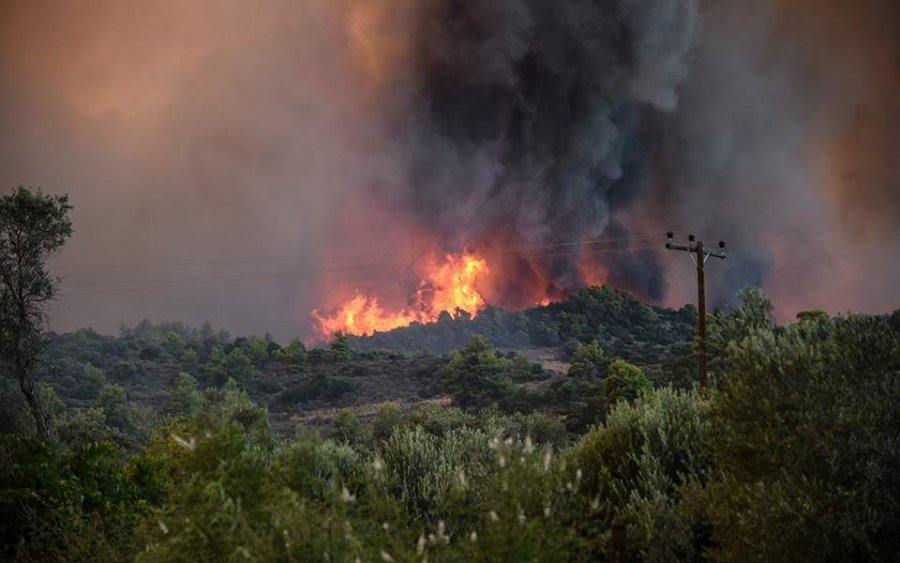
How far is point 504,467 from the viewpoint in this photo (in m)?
Answer: 11.0

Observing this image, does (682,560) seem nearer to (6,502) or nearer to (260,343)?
(6,502)

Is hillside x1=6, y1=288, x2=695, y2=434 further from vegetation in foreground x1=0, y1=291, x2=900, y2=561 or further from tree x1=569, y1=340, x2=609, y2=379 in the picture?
vegetation in foreground x1=0, y1=291, x2=900, y2=561

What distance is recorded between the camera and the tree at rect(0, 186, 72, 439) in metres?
39.8

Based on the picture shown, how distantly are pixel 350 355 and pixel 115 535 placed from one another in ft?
423

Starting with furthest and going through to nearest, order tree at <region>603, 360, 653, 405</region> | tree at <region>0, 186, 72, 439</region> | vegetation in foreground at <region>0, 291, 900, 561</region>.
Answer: tree at <region>603, 360, 653, 405</region> < tree at <region>0, 186, 72, 439</region> < vegetation in foreground at <region>0, 291, 900, 561</region>

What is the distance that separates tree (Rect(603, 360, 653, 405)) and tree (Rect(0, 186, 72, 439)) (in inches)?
1680

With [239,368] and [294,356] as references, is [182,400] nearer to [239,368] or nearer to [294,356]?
[239,368]

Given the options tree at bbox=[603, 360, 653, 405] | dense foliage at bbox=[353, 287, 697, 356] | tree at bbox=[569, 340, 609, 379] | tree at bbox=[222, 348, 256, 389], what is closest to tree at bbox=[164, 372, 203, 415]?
tree at bbox=[222, 348, 256, 389]

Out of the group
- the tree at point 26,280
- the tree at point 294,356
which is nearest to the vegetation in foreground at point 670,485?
the tree at point 26,280

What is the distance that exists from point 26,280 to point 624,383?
46485 mm

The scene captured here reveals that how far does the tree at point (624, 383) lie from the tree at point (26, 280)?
140ft

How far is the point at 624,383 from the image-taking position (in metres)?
67.6

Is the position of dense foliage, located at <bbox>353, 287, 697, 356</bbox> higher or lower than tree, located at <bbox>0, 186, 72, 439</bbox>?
higher

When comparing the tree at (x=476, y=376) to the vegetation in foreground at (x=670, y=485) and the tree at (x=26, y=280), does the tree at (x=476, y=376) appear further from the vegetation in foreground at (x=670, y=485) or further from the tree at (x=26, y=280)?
the vegetation in foreground at (x=670, y=485)
